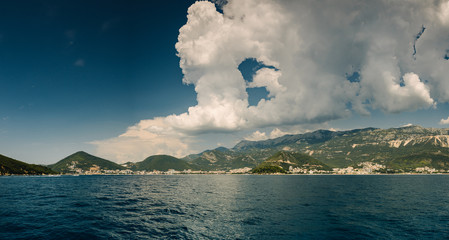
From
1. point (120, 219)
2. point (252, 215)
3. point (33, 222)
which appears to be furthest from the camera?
point (252, 215)

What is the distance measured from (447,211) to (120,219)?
268ft

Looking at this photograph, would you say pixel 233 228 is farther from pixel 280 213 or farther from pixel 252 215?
pixel 280 213

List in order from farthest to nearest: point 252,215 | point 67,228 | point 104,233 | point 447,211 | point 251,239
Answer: point 447,211, point 252,215, point 67,228, point 104,233, point 251,239

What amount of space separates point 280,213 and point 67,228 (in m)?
43.7

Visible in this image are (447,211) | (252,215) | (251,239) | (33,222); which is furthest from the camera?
(447,211)

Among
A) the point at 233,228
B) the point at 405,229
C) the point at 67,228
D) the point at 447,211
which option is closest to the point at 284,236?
the point at 233,228

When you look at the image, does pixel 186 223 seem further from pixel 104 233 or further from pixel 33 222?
pixel 33 222

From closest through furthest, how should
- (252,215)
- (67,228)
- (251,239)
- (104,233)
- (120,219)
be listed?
(251,239)
(104,233)
(67,228)
(120,219)
(252,215)

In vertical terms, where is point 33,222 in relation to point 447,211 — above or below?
above

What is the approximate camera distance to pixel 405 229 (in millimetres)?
39188

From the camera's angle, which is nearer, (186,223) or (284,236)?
(284,236)

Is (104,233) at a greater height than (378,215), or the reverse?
(104,233)

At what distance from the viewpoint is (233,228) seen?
125ft

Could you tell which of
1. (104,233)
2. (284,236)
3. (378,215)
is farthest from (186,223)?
(378,215)
